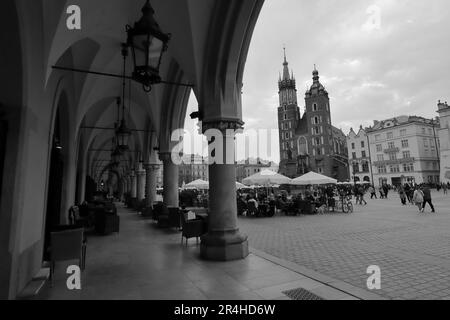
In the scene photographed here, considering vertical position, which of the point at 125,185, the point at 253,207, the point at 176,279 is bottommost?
the point at 176,279

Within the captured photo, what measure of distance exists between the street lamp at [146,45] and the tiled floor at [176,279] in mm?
3135

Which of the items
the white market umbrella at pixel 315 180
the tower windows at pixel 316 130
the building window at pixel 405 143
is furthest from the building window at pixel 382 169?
the white market umbrella at pixel 315 180

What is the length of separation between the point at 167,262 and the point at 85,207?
27.6ft

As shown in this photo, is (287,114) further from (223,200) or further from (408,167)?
(223,200)

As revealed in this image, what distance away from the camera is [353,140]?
64312mm

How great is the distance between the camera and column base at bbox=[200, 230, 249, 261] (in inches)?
221

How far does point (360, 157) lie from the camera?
6288 cm

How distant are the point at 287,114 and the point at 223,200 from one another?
274 ft

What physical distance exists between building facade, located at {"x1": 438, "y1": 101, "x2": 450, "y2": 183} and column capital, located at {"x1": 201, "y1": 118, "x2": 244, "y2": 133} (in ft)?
170

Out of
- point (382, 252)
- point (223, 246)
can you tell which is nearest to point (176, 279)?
point (223, 246)

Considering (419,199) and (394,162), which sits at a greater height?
(394,162)

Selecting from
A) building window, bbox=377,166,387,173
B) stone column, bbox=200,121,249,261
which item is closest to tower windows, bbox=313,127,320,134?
building window, bbox=377,166,387,173

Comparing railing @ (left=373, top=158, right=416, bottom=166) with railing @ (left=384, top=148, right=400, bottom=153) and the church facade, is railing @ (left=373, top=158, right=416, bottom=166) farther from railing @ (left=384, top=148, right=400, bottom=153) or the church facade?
the church facade
